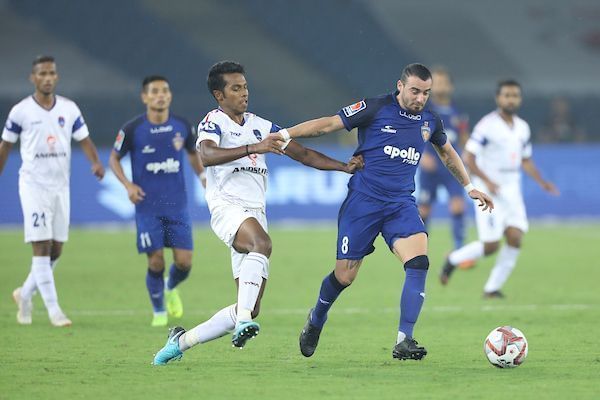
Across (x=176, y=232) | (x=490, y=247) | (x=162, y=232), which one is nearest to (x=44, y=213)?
(x=162, y=232)

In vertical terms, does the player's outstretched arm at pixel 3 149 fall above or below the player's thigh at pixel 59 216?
above

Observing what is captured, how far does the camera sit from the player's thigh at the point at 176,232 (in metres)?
10.8

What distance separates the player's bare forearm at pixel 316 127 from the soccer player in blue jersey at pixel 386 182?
4 cm

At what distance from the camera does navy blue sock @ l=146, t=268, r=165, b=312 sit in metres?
10.8

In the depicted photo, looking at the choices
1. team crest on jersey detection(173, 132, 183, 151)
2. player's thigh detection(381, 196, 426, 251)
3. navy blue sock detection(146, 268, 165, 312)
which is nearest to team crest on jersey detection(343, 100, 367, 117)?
player's thigh detection(381, 196, 426, 251)

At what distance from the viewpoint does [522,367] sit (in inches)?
315

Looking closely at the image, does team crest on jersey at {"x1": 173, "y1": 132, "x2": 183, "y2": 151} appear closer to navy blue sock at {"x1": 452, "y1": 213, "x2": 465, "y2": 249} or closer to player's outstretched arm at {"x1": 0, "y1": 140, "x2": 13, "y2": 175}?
player's outstretched arm at {"x1": 0, "y1": 140, "x2": 13, "y2": 175}

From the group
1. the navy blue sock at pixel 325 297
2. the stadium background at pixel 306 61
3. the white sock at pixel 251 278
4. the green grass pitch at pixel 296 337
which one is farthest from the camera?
the stadium background at pixel 306 61

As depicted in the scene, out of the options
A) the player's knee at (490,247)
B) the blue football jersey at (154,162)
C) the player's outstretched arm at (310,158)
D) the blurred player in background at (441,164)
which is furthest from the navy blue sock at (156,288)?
the blurred player in background at (441,164)

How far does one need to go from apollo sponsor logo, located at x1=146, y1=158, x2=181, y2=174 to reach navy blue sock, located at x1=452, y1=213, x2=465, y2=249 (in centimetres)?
629

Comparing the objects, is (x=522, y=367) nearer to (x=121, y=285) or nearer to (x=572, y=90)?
(x=121, y=285)

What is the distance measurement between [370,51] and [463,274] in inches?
571

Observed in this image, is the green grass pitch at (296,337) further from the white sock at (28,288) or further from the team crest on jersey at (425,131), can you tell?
the team crest on jersey at (425,131)

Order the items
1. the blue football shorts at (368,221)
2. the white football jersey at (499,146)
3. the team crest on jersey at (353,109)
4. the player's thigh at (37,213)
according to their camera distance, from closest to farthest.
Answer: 1. the team crest on jersey at (353,109)
2. the blue football shorts at (368,221)
3. the player's thigh at (37,213)
4. the white football jersey at (499,146)
